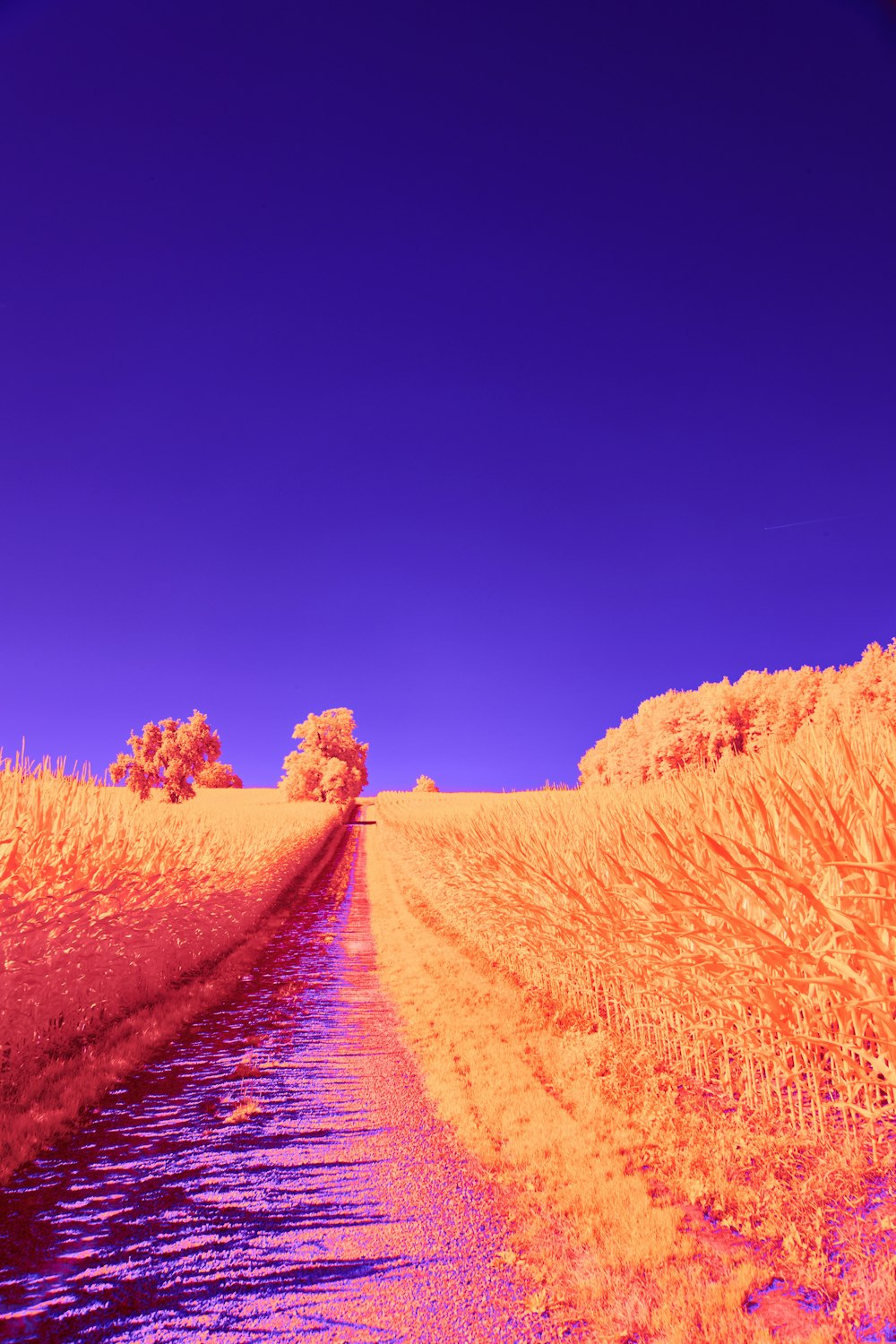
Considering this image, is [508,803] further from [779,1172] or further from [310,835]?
[310,835]

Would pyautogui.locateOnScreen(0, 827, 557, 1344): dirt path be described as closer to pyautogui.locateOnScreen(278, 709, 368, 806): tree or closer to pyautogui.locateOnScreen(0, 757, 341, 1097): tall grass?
pyautogui.locateOnScreen(0, 757, 341, 1097): tall grass

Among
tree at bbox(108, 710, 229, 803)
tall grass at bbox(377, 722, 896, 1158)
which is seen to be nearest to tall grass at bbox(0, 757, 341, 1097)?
tall grass at bbox(377, 722, 896, 1158)

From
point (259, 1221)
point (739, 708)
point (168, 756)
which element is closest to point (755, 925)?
point (259, 1221)

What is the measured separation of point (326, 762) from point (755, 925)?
73.7m

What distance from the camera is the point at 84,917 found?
643 centimetres

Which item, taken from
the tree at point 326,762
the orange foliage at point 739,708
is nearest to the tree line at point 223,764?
the tree at point 326,762

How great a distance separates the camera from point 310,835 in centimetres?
3228

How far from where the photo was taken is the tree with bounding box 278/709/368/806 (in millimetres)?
71188

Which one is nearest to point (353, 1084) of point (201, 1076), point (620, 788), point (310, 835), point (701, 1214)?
point (201, 1076)

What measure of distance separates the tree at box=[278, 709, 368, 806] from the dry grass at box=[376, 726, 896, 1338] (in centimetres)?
6365

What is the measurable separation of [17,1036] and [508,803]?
33.1 feet

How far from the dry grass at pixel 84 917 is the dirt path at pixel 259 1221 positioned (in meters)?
1.09

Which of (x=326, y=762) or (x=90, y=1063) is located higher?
(x=326, y=762)

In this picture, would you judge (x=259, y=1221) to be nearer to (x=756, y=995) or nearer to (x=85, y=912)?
(x=756, y=995)
